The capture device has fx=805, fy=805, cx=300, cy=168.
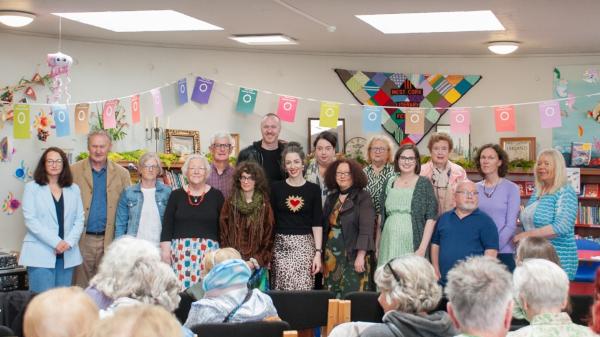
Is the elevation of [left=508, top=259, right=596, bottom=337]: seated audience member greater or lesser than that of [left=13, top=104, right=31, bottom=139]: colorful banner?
lesser

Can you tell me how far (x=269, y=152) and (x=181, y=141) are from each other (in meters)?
2.83

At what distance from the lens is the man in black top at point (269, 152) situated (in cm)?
620

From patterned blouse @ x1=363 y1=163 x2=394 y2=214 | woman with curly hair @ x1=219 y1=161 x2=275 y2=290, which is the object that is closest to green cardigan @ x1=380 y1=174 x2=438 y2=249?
patterned blouse @ x1=363 y1=163 x2=394 y2=214

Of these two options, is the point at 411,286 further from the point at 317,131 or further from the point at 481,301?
the point at 317,131

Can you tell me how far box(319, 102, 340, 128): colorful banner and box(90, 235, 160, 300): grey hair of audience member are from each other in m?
4.41

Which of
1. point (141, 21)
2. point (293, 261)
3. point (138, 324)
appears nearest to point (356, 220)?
point (293, 261)

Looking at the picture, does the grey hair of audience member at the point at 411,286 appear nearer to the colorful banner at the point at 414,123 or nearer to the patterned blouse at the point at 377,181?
the patterned blouse at the point at 377,181

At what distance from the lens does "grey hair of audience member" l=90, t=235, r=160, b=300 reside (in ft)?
11.2

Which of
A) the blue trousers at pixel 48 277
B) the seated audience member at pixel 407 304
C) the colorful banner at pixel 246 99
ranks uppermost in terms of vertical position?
the colorful banner at pixel 246 99

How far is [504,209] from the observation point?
5691 mm

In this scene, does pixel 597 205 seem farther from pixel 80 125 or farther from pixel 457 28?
pixel 80 125

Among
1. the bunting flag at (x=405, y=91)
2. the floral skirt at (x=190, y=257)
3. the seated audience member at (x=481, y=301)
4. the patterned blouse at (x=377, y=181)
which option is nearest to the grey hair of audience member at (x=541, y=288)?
the seated audience member at (x=481, y=301)

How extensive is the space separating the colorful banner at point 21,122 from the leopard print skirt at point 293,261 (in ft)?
8.09

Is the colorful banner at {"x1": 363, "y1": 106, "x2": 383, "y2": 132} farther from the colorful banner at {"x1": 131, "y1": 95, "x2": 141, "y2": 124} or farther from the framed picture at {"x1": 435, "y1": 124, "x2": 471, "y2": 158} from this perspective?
the colorful banner at {"x1": 131, "y1": 95, "x2": 141, "y2": 124}
